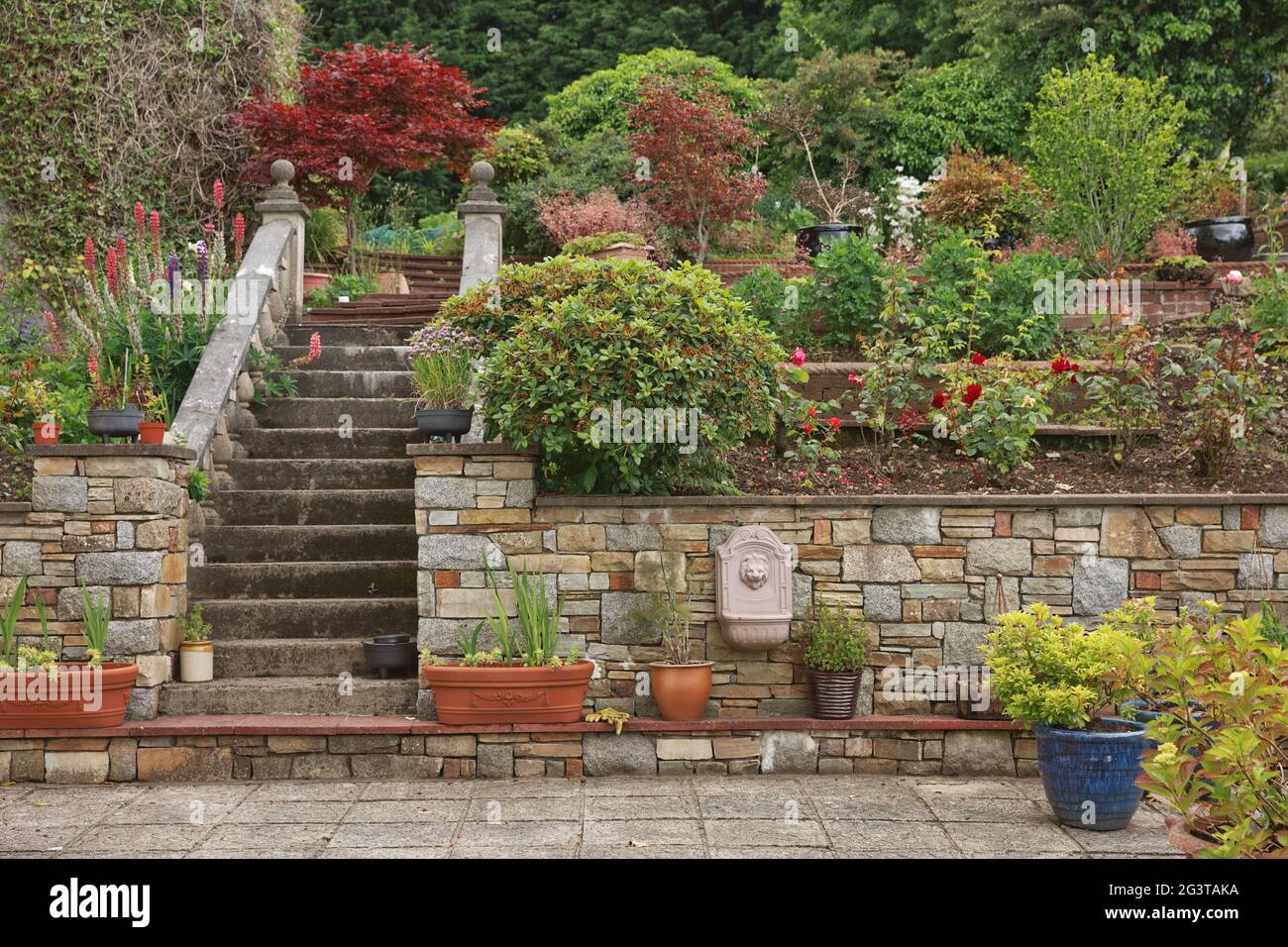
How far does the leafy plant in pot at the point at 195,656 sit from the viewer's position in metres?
6.96

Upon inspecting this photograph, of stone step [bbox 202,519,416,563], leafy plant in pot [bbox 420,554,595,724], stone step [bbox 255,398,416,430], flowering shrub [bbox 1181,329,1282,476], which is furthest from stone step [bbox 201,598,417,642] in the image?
flowering shrub [bbox 1181,329,1282,476]

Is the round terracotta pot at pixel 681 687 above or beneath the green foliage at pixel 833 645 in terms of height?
beneath

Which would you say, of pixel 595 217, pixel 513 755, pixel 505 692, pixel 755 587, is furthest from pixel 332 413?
pixel 595 217

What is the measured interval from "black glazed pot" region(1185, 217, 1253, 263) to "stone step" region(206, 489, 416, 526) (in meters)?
7.13

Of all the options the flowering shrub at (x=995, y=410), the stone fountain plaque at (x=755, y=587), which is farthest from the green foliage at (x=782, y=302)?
the stone fountain plaque at (x=755, y=587)

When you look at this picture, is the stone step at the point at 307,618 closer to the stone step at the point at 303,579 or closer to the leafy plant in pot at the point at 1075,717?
the stone step at the point at 303,579

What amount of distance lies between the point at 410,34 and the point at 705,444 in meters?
15.9

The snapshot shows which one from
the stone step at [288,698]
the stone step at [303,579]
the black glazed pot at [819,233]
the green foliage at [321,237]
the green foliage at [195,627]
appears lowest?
the stone step at [288,698]

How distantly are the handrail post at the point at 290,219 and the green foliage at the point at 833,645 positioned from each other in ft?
17.6

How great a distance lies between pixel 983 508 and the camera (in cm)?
692

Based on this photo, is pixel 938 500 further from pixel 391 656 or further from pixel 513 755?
pixel 391 656

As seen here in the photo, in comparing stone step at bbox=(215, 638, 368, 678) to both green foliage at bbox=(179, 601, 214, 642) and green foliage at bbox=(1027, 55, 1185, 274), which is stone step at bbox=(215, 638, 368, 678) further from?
green foliage at bbox=(1027, 55, 1185, 274)

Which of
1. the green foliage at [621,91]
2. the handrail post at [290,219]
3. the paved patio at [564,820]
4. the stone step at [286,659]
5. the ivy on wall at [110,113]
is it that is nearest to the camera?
the paved patio at [564,820]

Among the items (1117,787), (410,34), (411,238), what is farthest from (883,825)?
(410,34)
